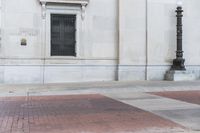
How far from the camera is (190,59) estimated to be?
2252cm

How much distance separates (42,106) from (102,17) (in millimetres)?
9752

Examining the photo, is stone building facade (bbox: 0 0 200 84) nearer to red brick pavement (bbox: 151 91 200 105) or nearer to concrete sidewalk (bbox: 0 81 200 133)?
concrete sidewalk (bbox: 0 81 200 133)

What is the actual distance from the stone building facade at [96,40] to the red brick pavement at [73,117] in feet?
21.0

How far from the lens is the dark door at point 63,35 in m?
20.6

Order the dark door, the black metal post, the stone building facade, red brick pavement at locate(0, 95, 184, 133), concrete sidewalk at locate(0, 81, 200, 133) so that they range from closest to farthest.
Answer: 1. red brick pavement at locate(0, 95, 184, 133)
2. concrete sidewalk at locate(0, 81, 200, 133)
3. the stone building facade
4. the dark door
5. the black metal post

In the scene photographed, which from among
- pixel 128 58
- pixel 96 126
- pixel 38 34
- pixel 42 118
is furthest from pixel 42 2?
pixel 96 126

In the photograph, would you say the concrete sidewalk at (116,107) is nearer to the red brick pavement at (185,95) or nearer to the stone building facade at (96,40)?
the red brick pavement at (185,95)

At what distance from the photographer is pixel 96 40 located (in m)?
21.0

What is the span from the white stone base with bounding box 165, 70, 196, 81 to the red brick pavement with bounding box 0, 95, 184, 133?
7.96 meters

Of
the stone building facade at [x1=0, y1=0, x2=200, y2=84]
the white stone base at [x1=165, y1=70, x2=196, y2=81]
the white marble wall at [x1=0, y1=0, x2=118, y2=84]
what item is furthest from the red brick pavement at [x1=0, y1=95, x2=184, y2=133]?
the white stone base at [x1=165, y1=70, x2=196, y2=81]

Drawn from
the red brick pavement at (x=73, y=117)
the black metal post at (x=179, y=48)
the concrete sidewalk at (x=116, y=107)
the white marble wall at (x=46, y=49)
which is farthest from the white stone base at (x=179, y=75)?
the red brick pavement at (x=73, y=117)

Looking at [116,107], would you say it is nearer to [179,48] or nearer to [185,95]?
[185,95]

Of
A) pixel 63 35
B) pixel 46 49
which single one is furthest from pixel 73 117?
pixel 63 35

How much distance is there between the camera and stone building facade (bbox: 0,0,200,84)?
65.7ft
